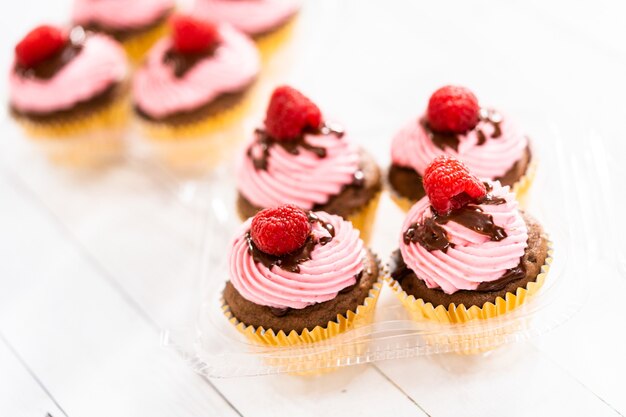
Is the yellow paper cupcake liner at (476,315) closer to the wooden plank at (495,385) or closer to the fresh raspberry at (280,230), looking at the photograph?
the wooden plank at (495,385)

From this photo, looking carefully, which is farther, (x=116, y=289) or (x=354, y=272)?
(x=116, y=289)

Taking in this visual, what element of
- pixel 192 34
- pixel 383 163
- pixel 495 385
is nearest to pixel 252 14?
pixel 192 34

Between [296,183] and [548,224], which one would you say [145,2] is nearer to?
[296,183]

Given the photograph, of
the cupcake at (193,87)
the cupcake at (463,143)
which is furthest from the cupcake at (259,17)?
the cupcake at (463,143)

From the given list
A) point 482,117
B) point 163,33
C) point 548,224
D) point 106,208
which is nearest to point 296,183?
point 482,117

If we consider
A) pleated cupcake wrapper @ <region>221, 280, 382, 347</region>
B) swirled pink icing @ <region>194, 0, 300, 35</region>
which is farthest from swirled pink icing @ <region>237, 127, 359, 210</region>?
swirled pink icing @ <region>194, 0, 300, 35</region>

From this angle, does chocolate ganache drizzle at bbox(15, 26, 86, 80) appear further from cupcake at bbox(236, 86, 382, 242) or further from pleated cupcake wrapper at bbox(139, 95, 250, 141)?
cupcake at bbox(236, 86, 382, 242)
